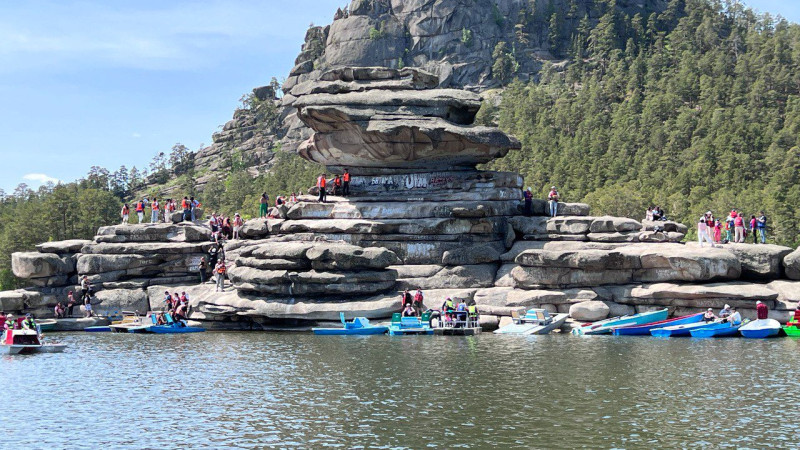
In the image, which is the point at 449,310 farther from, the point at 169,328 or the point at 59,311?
the point at 59,311

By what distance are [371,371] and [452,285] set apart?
56.8 feet

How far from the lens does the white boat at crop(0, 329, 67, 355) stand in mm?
39375

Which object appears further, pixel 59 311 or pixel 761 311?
pixel 59 311

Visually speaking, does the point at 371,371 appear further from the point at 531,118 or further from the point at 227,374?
the point at 531,118

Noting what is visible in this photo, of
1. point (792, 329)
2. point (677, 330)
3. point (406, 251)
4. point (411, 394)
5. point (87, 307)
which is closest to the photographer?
point (411, 394)

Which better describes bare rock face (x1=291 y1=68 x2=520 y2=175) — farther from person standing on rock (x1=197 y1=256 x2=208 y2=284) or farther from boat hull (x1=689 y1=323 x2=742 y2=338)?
boat hull (x1=689 y1=323 x2=742 y2=338)

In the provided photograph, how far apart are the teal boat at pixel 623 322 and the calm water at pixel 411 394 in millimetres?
2444

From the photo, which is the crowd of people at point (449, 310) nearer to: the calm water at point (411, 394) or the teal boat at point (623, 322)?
the calm water at point (411, 394)

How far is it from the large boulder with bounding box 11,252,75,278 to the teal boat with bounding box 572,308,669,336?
35962mm

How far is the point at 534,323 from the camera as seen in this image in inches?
1734

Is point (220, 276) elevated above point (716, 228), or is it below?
below

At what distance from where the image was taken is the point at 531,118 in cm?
13212

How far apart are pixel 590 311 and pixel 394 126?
18357 mm

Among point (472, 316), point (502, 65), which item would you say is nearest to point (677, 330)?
point (472, 316)
